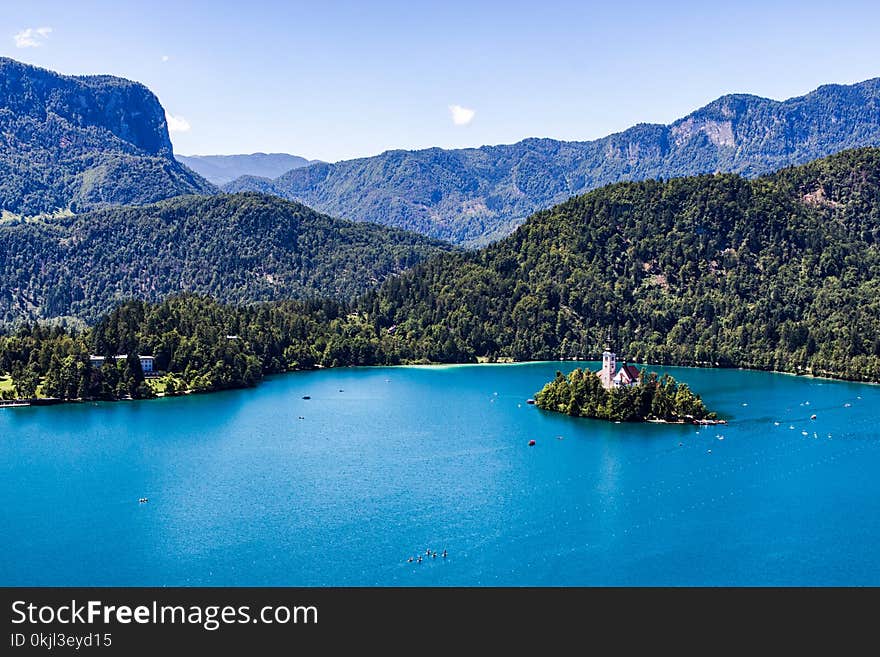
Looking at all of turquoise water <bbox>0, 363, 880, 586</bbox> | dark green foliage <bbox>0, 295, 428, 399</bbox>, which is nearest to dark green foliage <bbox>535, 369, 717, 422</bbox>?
turquoise water <bbox>0, 363, 880, 586</bbox>

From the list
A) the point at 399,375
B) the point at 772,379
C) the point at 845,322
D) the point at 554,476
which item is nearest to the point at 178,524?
the point at 554,476

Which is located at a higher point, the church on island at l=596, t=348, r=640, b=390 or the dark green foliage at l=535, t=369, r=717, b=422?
the church on island at l=596, t=348, r=640, b=390

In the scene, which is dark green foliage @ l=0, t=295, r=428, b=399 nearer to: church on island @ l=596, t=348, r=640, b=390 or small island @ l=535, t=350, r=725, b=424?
small island @ l=535, t=350, r=725, b=424

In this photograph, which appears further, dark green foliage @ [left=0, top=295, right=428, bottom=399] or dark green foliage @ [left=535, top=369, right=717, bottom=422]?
dark green foliage @ [left=0, top=295, right=428, bottom=399]

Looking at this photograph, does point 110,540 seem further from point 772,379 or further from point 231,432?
point 772,379

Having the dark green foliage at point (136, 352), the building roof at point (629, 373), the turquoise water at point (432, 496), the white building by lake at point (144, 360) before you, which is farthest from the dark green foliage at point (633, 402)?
the white building by lake at point (144, 360)

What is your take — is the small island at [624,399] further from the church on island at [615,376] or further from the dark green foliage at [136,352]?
the dark green foliage at [136,352]
